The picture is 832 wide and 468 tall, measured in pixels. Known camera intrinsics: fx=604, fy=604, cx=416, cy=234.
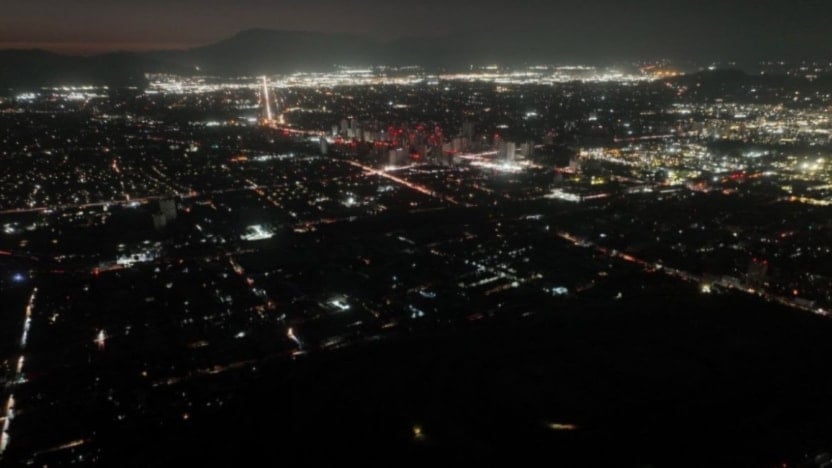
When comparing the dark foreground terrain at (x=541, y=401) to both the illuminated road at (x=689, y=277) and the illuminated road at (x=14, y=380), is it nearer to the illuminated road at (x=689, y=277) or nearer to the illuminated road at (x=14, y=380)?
the illuminated road at (x=689, y=277)

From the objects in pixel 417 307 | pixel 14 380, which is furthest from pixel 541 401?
pixel 14 380

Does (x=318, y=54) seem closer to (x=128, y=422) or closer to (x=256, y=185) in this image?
(x=256, y=185)

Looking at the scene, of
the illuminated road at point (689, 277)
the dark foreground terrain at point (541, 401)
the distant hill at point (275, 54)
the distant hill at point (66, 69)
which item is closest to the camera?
the dark foreground terrain at point (541, 401)

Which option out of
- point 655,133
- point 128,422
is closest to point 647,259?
point 128,422

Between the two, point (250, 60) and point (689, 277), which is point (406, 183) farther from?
point (250, 60)

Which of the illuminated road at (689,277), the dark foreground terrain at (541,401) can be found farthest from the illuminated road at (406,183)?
the dark foreground terrain at (541,401)

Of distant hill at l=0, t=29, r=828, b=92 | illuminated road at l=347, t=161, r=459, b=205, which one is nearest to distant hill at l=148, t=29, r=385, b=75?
distant hill at l=0, t=29, r=828, b=92
